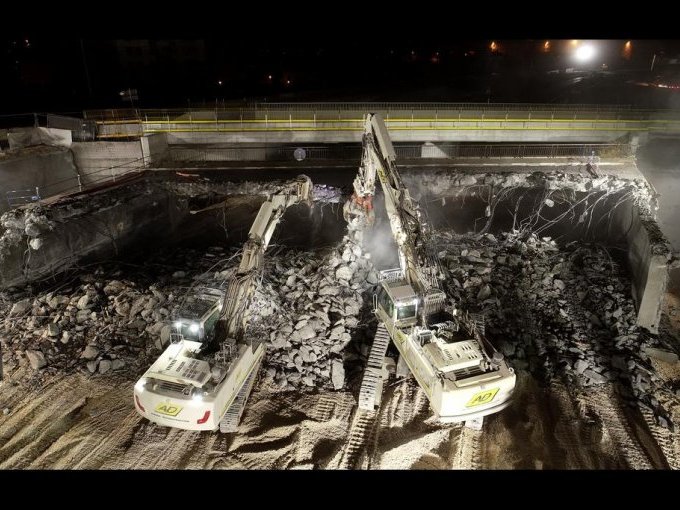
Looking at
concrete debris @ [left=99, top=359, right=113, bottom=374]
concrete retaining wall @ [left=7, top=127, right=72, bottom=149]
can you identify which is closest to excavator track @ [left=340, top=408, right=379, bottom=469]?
concrete debris @ [left=99, top=359, right=113, bottom=374]

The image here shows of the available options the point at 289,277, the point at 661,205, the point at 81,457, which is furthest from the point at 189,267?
the point at 661,205

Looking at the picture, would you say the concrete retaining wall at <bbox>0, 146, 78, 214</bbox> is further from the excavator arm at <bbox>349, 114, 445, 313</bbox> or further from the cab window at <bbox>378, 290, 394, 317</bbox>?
the cab window at <bbox>378, 290, 394, 317</bbox>

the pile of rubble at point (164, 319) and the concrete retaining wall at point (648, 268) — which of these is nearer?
the pile of rubble at point (164, 319)

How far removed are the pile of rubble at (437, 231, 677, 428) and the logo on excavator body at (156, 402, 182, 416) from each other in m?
9.44

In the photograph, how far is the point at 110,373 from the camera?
1351 centimetres

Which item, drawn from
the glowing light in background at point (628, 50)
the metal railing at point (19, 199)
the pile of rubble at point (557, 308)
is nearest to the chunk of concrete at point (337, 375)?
the pile of rubble at point (557, 308)

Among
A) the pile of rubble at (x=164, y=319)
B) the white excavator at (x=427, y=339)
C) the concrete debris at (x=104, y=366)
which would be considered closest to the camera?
the white excavator at (x=427, y=339)

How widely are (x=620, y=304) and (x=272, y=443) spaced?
12756 millimetres

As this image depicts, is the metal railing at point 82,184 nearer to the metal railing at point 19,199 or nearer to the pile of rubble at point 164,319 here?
the metal railing at point 19,199

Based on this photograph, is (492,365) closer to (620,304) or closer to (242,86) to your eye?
(620,304)

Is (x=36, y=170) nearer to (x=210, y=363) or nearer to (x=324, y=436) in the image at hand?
(x=210, y=363)

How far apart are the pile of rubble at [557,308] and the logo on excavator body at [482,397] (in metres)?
Result: 3.83

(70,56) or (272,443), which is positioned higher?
(70,56)

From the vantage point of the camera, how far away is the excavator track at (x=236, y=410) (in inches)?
451
